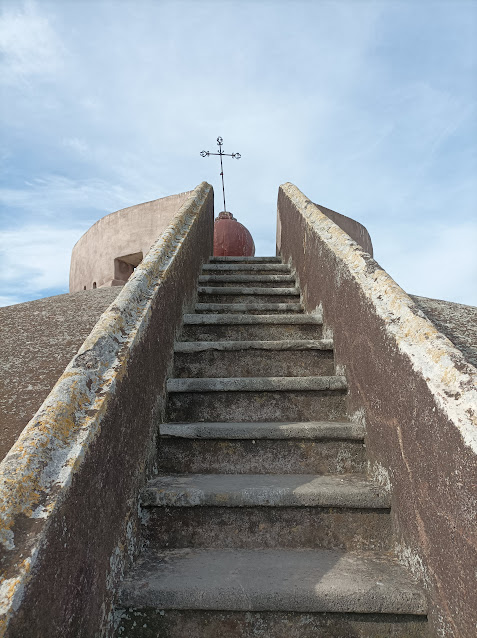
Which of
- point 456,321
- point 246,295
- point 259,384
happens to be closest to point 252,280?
point 246,295

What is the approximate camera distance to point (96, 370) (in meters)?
1.75

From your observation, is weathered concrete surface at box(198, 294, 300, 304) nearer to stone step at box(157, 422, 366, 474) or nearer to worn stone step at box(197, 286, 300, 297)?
worn stone step at box(197, 286, 300, 297)

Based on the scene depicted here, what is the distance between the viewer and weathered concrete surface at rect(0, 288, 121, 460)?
246cm

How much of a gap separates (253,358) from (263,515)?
123 cm

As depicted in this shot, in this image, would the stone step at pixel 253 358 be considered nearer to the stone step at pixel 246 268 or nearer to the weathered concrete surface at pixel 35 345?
the weathered concrete surface at pixel 35 345

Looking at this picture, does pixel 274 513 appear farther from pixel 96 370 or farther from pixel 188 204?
pixel 188 204

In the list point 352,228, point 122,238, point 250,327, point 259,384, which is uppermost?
point 352,228

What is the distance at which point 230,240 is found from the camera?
8.52 metres

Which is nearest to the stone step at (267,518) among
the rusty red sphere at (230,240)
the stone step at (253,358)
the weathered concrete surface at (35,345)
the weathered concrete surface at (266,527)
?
the weathered concrete surface at (266,527)

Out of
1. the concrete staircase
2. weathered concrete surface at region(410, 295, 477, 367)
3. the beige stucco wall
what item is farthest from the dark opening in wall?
the concrete staircase

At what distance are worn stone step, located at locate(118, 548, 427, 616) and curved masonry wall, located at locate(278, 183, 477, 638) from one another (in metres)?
0.13

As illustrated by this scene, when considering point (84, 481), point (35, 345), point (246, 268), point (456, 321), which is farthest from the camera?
point (246, 268)

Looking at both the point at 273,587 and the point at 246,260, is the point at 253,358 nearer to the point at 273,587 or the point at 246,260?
the point at 273,587

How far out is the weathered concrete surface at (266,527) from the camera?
2006mm
